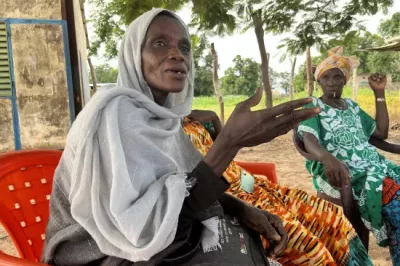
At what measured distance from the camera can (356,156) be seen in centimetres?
238

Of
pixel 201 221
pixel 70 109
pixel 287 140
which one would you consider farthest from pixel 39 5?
pixel 287 140

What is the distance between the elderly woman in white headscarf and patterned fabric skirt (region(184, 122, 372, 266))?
22 centimetres

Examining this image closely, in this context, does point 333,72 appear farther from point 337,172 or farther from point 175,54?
point 175,54

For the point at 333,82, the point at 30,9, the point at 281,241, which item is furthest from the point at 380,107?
the point at 30,9

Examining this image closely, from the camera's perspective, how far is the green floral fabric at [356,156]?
216 cm

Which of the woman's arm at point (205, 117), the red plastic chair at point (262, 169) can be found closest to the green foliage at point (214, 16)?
the woman's arm at point (205, 117)

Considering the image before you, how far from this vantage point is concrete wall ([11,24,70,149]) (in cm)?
384

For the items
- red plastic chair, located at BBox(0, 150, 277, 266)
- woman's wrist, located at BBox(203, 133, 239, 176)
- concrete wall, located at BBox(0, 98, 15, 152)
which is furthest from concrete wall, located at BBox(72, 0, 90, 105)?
woman's wrist, located at BBox(203, 133, 239, 176)

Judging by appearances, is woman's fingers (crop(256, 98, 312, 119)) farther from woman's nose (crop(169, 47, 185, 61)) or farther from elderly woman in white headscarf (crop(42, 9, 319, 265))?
woman's nose (crop(169, 47, 185, 61))

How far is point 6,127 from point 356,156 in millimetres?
3417

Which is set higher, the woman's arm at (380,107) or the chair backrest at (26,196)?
the woman's arm at (380,107)

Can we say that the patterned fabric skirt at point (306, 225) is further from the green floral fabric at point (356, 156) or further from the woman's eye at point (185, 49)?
the woman's eye at point (185, 49)

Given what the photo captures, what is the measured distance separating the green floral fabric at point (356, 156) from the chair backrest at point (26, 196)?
5.00 ft

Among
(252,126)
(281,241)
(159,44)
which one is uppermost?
(159,44)
